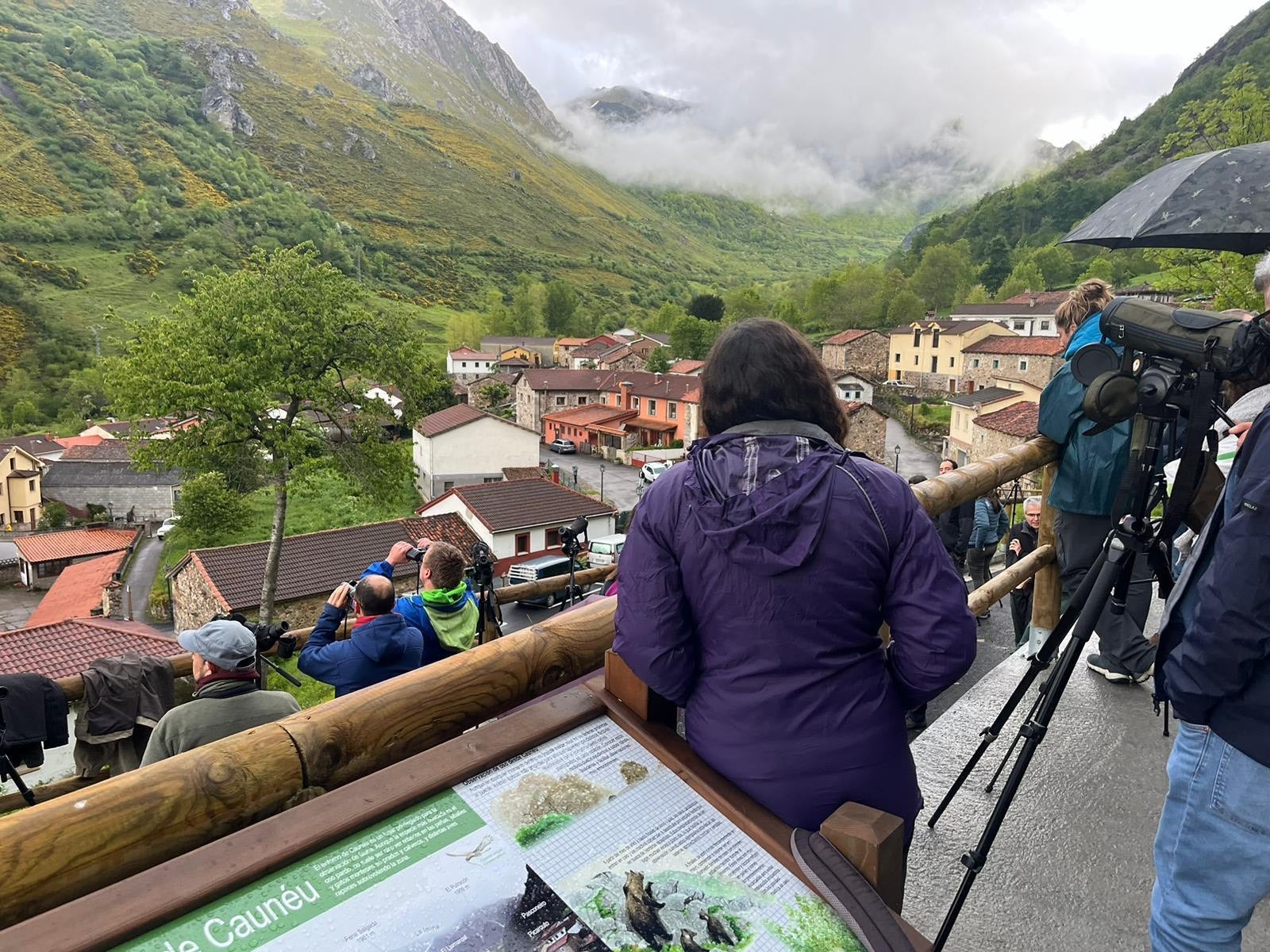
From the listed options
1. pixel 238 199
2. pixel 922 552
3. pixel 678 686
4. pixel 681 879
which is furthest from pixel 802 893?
pixel 238 199

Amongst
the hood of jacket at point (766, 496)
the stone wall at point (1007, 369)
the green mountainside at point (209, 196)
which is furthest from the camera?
the green mountainside at point (209, 196)

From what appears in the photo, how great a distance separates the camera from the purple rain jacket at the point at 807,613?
4.64 ft

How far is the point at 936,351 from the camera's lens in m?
53.3

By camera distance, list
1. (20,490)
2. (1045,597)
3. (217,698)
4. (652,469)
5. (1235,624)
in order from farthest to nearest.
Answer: (20,490) < (652,469) < (1045,597) < (217,698) < (1235,624)

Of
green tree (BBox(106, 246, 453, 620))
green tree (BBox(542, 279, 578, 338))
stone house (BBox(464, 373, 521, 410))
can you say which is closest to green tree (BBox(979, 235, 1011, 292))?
green tree (BBox(542, 279, 578, 338))

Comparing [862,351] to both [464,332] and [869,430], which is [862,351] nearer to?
[869,430]

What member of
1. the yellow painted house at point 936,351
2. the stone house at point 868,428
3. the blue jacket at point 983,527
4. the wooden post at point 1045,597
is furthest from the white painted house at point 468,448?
the wooden post at point 1045,597

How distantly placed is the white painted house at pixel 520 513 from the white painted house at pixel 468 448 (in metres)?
8.19

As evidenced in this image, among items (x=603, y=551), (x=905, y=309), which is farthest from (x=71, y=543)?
(x=905, y=309)

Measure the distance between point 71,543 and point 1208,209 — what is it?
45.3m

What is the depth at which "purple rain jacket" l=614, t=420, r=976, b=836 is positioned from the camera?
1.41 metres

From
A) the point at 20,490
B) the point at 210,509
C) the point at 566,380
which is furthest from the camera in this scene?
the point at 566,380

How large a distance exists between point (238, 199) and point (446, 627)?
144340 millimetres

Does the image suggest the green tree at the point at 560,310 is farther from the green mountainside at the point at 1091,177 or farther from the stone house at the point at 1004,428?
the stone house at the point at 1004,428
